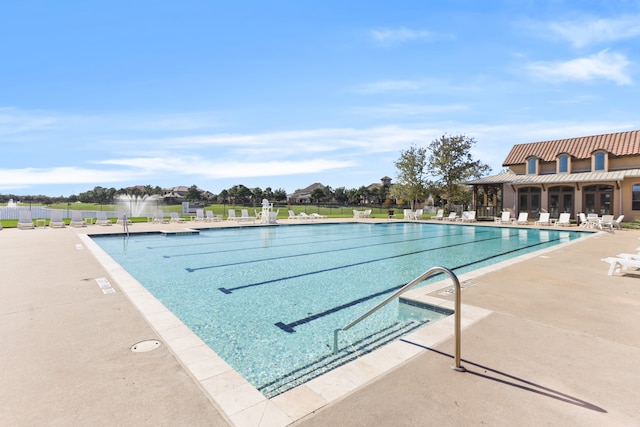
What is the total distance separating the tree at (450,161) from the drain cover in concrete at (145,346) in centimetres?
3131

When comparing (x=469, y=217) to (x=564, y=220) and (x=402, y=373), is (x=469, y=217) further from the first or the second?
(x=402, y=373)

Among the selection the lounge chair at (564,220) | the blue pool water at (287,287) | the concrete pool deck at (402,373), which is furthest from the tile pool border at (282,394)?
the lounge chair at (564,220)

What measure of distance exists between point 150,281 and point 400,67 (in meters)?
11.8

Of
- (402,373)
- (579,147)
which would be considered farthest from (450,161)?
(402,373)

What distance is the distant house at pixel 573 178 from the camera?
2020 cm

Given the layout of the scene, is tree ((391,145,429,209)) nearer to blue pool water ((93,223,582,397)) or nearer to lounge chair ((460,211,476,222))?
lounge chair ((460,211,476,222))

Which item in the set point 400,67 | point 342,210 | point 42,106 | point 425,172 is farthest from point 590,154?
point 42,106

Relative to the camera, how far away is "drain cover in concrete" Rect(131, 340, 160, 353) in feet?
10.8

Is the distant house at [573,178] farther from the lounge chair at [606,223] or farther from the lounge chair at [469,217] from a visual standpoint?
the lounge chair at [606,223]

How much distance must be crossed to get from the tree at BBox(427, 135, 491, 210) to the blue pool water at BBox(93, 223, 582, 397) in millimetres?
18315

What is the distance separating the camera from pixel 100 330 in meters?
3.80

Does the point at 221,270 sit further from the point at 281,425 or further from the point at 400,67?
the point at 400,67

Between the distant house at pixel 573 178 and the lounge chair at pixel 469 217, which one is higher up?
the distant house at pixel 573 178

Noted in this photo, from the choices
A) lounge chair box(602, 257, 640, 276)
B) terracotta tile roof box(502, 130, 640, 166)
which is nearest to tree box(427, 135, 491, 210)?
terracotta tile roof box(502, 130, 640, 166)
